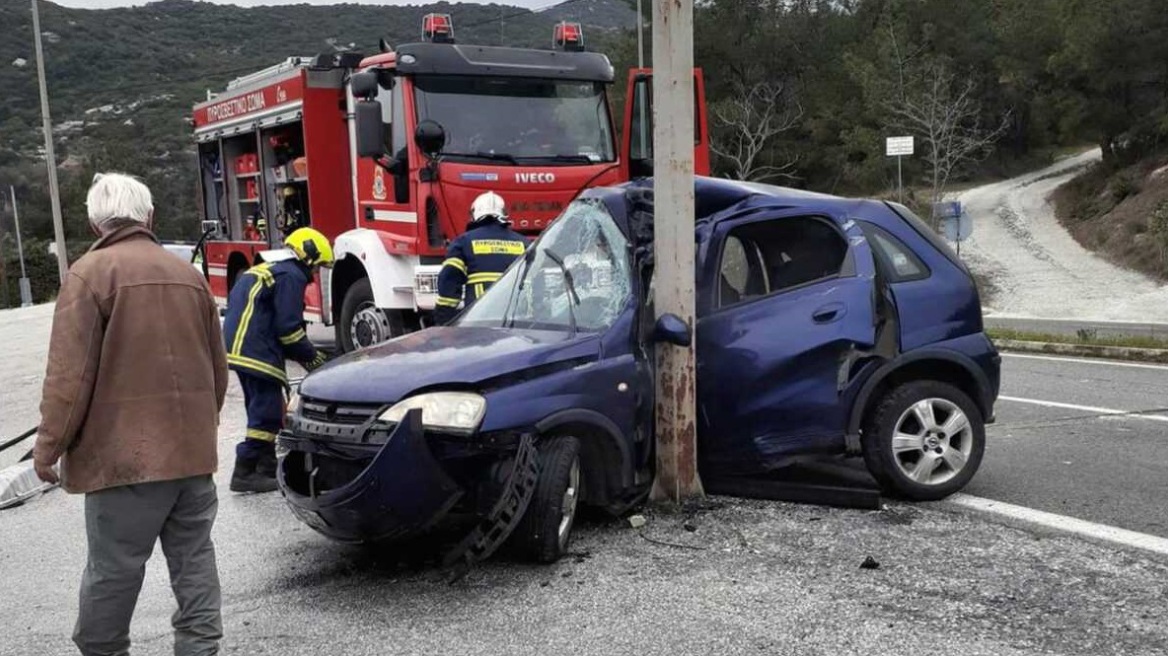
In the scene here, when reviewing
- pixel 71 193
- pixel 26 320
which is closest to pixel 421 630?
pixel 26 320

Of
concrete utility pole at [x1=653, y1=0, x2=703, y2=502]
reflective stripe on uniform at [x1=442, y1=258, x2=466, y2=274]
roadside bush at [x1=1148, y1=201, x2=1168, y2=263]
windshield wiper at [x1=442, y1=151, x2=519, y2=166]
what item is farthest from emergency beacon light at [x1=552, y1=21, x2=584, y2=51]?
roadside bush at [x1=1148, y1=201, x2=1168, y2=263]

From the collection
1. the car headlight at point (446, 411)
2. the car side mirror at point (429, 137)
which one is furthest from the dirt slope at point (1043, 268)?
the car headlight at point (446, 411)

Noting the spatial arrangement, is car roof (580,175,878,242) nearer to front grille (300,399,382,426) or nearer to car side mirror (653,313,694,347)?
car side mirror (653,313,694,347)

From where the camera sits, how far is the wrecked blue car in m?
4.53

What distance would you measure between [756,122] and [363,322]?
31.9 m

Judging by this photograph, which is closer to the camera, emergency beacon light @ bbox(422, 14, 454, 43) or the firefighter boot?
the firefighter boot

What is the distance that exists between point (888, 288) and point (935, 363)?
480 millimetres

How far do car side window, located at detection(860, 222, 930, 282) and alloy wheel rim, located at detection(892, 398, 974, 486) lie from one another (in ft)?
2.25

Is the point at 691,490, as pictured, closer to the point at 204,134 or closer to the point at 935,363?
the point at 935,363

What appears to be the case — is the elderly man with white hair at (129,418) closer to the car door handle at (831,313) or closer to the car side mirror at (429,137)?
the car door handle at (831,313)

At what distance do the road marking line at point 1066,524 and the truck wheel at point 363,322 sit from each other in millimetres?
5240

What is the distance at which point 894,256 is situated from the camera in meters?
5.75

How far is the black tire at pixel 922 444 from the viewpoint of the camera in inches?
219

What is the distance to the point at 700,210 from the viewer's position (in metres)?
6.09
